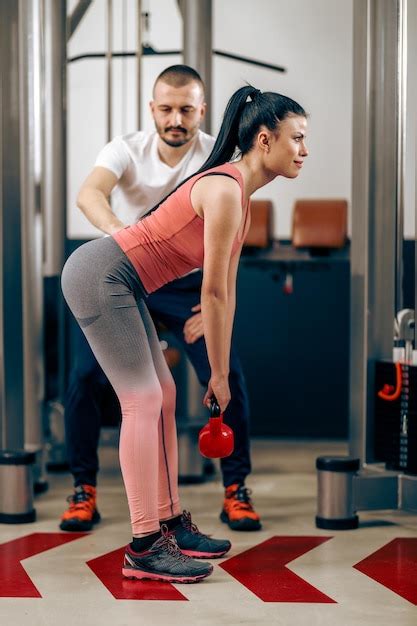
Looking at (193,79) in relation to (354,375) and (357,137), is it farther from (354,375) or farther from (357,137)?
(354,375)

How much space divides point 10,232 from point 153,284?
1.10 m

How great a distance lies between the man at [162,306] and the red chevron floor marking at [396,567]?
0.43m

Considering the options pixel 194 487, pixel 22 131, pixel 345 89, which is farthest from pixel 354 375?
pixel 345 89

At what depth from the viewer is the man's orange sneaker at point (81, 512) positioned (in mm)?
3127

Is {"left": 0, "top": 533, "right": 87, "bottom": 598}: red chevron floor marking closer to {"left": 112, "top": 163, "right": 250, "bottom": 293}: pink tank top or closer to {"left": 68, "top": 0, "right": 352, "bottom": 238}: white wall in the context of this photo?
{"left": 112, "top": 163, "right": 250, "bottom": 293}: pink tank top

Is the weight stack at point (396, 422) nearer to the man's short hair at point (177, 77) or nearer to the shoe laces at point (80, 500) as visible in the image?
the shoe laces at point (80, 500)

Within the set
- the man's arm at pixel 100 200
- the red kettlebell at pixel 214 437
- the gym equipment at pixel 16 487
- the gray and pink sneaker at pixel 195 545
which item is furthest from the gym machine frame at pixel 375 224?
the gym equipment at pixel 16 487

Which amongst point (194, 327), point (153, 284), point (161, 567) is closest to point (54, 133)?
point (194, 327)

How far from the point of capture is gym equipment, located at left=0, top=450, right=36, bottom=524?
126 inches

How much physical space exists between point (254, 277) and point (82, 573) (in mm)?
2413

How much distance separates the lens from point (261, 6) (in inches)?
202

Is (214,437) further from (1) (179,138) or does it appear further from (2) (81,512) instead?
(1) (179,138)

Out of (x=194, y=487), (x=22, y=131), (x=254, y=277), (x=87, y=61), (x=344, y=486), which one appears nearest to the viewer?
(x=344, y=486)

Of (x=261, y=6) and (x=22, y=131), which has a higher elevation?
(x=261, y=6)
